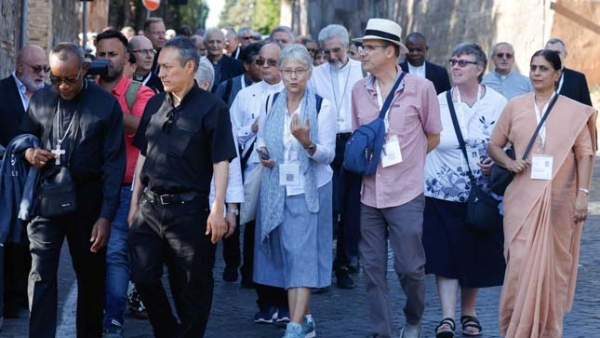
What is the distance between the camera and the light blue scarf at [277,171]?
31.0 ft

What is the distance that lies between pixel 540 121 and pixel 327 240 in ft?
5.40

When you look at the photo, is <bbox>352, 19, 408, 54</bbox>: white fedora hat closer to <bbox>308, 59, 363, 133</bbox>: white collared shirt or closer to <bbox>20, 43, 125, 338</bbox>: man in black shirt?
<bbox>20, 43, 125, 338</bbox>: man in black shirt

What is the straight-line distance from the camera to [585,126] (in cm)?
905

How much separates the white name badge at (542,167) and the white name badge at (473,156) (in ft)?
2.36

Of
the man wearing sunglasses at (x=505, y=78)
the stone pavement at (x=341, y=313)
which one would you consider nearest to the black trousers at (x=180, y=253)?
the stone pavement at (x=341, y=313)

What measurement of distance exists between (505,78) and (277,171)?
4842mm

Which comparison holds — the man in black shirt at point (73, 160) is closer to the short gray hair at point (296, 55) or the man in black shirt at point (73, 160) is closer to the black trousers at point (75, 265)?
the black trousers at point (75, 265)

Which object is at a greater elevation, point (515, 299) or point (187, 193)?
point (187, 193)

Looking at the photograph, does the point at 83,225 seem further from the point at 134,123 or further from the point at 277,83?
Result: the point at 277,83

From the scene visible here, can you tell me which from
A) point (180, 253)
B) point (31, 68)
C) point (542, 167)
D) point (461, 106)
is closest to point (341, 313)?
point (461, 106)

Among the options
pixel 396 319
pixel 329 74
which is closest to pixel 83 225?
pixel 396 319

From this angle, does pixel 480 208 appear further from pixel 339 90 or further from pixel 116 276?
pixel 339 90

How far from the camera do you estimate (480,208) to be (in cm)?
945

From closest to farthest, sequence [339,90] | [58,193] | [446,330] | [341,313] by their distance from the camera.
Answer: [58,193] < [446,330] < [341,313] < [339,90]
